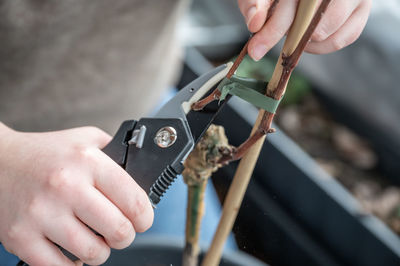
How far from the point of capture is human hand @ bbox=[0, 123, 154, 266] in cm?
29

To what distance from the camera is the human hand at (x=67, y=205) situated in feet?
0.95

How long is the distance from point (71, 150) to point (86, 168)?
0.02 meters

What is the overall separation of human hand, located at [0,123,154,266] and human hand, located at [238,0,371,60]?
0.12 meters

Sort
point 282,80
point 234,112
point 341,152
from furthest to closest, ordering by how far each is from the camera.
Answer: point 341,152 → point 234,112 → point 282,80

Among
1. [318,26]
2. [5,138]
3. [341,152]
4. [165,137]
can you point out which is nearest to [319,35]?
[318,26]

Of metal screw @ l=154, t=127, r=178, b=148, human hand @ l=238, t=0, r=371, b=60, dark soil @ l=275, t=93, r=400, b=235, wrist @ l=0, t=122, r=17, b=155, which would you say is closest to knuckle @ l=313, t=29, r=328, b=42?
human hand @ l=238, t=0, r=371, b=60

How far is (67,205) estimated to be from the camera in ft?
0.95

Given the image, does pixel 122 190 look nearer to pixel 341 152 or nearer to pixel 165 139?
pixel 165 139

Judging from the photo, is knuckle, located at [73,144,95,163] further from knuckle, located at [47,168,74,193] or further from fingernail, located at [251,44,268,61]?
fingernail, located at [251,44,268,61]

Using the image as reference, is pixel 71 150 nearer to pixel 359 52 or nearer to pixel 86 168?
pixel 86 168

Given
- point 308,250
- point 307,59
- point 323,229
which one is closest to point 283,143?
point 323,229

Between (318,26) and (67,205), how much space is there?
199 mm

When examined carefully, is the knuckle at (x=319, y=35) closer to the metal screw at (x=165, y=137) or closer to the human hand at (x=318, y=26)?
the human hand at (x=318, y=26)

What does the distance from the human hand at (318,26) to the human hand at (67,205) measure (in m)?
0.12
